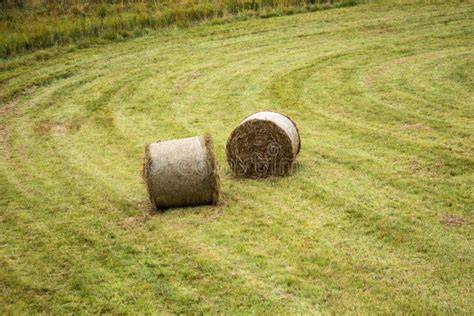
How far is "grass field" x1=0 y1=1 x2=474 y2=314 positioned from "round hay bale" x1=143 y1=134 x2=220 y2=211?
0.29 m

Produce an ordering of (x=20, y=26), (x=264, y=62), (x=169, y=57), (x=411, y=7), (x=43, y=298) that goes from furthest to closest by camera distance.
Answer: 1. (x=411, y=7)
2. (x=20, y=26)
3. (x=169, y=57)
4. (x=264, y=62)
5. (x=43, y=298)

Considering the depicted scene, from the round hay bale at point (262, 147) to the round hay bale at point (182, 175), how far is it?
5.09 ft

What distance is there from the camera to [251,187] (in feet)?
39.4

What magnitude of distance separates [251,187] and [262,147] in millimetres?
880

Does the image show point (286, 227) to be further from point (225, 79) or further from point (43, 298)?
point (225, 79)

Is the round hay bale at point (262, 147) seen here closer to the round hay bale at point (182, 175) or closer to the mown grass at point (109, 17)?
the round hay bale at point (182, 175)

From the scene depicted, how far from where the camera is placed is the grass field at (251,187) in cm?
837

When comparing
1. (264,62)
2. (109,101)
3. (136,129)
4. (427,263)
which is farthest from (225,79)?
(427,263)

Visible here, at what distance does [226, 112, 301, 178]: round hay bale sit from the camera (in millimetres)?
12289

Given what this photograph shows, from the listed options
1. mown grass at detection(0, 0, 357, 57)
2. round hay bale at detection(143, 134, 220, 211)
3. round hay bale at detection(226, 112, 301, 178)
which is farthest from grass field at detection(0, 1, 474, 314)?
mown grass at detection(0, 0, 357, 57)

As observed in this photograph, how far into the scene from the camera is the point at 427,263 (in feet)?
28.6

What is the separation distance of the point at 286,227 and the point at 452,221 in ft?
8.71

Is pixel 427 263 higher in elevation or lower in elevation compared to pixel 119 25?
lower

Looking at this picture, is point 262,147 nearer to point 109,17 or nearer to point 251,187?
point 251,187
